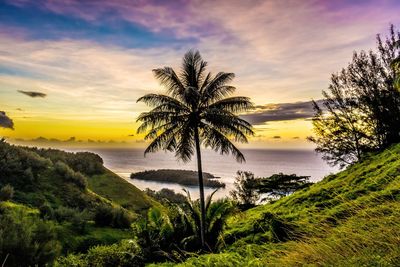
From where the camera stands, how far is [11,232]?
15.9 metres

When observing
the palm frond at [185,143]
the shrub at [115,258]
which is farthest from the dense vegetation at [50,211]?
the palm frond at [185,143]

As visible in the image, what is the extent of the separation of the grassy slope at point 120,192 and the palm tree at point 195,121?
3294cm

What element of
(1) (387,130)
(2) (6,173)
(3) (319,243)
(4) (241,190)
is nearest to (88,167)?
(2) (6,173)

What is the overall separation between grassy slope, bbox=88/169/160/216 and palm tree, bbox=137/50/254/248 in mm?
32940

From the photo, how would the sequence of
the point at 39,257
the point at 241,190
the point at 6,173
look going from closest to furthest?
the point at 39,257, the point at 6,173, the point at 241,190

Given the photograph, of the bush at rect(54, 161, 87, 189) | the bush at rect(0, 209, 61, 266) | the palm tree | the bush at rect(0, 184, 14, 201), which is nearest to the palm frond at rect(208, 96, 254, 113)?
the palm tree

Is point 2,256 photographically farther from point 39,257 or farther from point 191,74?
point 191,74

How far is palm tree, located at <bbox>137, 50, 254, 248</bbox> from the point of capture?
66.3 ft

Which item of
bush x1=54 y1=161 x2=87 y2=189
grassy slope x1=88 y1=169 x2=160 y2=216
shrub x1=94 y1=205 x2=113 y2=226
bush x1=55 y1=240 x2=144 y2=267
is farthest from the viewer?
grassy slope x1=88 y1=169 x2=160 y2=216

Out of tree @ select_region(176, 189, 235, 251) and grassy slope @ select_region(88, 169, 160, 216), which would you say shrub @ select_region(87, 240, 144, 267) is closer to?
tree @ select_region(176, 189, 235, 251)

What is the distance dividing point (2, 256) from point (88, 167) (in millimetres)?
48438

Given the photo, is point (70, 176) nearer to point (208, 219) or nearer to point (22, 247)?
point (208, 219)

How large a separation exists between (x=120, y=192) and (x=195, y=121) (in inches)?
1565

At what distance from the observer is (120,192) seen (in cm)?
5631
